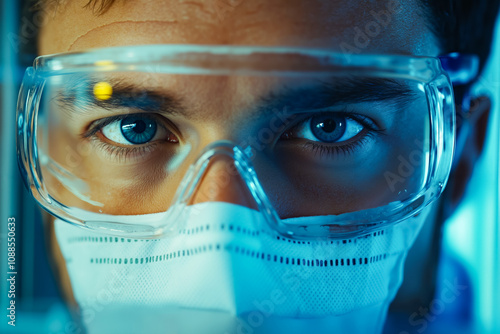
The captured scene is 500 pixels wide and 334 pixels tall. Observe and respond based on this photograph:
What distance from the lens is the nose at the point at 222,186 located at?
23.3 inches

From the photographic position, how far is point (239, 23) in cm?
58

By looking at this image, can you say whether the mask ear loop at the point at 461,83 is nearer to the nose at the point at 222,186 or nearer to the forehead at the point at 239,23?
the forehead at the point at 239,23

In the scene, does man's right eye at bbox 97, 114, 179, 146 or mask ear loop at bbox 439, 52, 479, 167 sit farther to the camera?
mask ear loop at bbox 439, 52, 479, 167

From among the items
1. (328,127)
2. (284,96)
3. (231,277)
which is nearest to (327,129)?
(328,127)

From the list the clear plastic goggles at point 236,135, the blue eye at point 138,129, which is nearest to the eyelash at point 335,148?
the clear plastic goggles at point 236,135

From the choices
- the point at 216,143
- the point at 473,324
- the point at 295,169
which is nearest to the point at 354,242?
the point at 295,169

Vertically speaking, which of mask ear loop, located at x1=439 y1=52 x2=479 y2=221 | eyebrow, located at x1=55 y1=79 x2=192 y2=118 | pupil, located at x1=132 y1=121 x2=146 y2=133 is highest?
mask ear loop, located at x1=439 y1=52 x2=479 y2=221

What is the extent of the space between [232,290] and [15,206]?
553 millimetres

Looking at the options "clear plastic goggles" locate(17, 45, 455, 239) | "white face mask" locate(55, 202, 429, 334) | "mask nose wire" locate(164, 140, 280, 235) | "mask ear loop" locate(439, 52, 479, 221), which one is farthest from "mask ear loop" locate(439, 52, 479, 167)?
"mask nose wire" locate(164, 140, 280, 235)

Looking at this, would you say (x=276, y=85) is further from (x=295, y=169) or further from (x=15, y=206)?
(x=15, y=206)

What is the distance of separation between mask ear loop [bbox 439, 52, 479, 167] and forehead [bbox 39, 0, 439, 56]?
0.59ft

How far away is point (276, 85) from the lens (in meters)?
A: 0.57

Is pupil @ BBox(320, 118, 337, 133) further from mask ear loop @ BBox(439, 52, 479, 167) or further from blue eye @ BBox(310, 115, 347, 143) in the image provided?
mask ear loop @ BBox(439, 52, 479, 167)

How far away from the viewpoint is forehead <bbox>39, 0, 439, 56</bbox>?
0.58m
